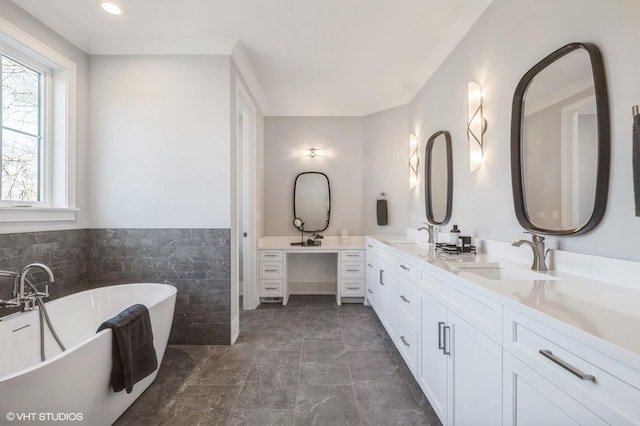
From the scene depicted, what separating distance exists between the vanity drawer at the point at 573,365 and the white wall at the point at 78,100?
288 centimetres

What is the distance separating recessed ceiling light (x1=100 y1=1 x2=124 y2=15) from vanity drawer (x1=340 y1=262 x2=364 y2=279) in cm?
324

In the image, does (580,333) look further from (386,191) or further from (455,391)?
(386,191)

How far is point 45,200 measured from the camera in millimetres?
2246

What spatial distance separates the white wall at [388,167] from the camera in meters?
3.66

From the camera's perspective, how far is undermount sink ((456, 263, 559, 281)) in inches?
53.8

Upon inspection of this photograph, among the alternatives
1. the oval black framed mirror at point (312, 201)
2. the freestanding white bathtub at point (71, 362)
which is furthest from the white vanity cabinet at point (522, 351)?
the oval black framed mirror at point (312, 201)

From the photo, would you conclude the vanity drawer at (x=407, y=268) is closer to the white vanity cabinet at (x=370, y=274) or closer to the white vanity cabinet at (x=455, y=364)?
the white vanity cabinet at (x=455, y=364)

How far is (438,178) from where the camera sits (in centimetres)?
275

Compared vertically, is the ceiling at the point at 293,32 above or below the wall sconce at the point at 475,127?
above

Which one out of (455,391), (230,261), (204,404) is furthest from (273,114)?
(455,391)

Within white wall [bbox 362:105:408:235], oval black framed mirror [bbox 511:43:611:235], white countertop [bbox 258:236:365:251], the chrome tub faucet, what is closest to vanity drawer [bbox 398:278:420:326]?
oval black framed mirror [bbox 511:43:611:235]

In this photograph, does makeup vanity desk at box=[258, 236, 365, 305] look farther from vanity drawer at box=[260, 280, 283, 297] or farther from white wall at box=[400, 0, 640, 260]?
white wall at box=[400, 0, 640, 260]

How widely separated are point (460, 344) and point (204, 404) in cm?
156

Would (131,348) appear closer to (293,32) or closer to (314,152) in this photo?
(293,32)
